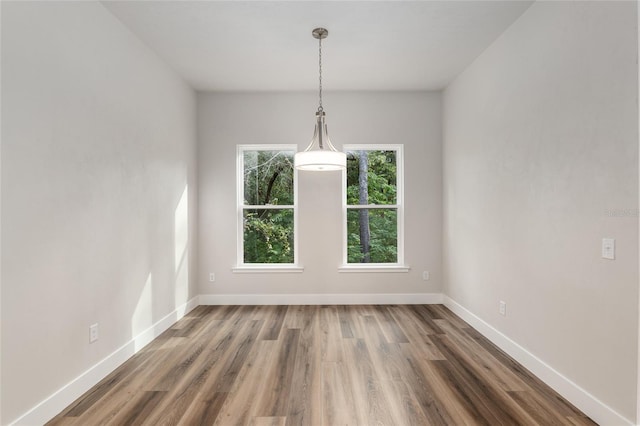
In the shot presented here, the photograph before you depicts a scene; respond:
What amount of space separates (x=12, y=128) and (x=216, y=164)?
285cm

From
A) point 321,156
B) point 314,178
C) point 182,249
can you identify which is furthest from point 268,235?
point 321,156

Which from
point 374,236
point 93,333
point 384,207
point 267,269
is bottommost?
point 93,333

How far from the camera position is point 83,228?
2434 millimetres

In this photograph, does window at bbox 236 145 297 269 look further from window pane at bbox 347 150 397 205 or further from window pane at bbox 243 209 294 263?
window pane at bbox 347 150 397 205

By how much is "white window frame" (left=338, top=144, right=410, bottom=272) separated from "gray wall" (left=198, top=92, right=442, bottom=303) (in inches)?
2.9

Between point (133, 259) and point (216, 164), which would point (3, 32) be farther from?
point (216, 164)

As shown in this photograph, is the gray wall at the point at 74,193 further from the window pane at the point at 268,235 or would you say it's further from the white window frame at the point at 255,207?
the window pane at the point at 268,235

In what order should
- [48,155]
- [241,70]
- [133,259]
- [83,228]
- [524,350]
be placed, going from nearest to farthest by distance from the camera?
[48,155] < [83,228] < [524,350] < [133,259] < [241,70]

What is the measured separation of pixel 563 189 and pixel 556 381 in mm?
1326

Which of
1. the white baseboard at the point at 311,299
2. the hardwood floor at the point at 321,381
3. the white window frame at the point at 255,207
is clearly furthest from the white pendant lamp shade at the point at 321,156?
the white baseboard at the point at 311,299

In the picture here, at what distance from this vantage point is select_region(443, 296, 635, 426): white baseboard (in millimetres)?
1993

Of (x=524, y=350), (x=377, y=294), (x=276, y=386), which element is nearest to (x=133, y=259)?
(x=276, y=386)

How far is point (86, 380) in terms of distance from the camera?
243 centimetres

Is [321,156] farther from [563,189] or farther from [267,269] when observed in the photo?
[267,269]
